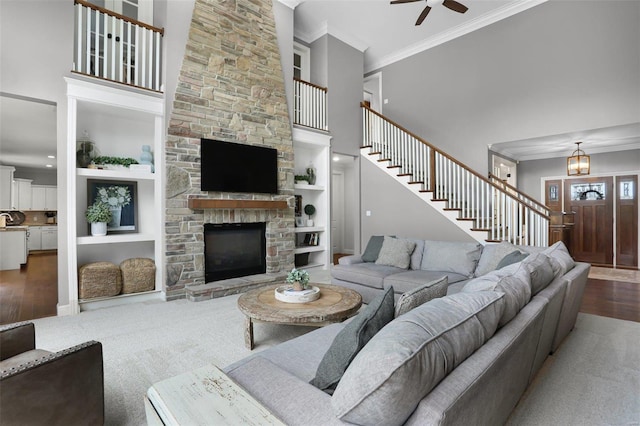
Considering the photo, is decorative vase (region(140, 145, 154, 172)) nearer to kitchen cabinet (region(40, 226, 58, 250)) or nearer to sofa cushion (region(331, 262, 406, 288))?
sofa cushion (region(331, 262, 406, 288))

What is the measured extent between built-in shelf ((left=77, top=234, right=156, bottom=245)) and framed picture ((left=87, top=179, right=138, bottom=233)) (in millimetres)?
334

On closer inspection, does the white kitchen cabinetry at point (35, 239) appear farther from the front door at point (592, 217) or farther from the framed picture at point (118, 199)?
the front door at point (592, 217)

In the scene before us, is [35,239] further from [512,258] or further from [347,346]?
[512,258]

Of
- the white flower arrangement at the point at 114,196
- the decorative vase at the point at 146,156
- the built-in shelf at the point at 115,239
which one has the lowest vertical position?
the built-in shelf at the point at 115,239

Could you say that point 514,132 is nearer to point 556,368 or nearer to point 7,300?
point 556,368

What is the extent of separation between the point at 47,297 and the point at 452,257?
5330mm

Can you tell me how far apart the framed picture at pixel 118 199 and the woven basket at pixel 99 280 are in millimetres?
603

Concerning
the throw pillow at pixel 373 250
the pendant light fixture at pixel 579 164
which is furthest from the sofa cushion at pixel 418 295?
the pendant light fixture at pixel 579 164

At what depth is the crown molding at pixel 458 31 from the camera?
5.61m

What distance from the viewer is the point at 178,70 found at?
4.23 m

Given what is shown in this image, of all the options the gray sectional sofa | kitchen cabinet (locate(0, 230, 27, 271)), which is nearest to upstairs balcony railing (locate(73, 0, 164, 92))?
the gray sectional sofa

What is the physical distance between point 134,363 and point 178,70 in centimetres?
364

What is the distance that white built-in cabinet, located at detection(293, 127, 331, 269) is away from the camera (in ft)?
20.1

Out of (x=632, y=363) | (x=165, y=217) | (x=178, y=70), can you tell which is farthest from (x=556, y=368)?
(x=178, y=70)
